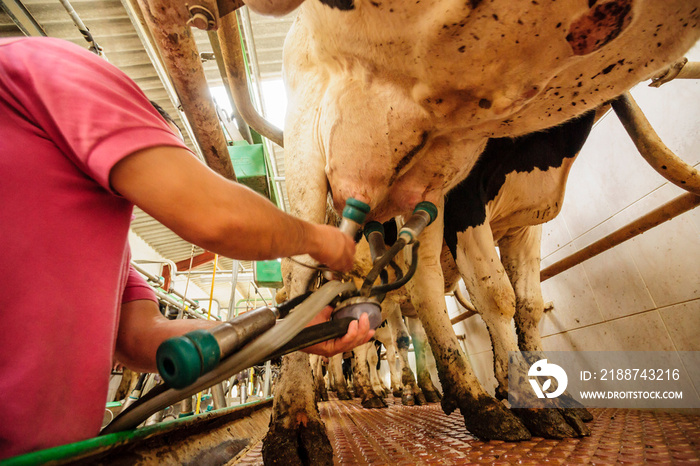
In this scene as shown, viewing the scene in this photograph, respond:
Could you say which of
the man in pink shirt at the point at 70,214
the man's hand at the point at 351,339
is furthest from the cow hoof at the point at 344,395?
the man in pink shirt at the point at 70,214

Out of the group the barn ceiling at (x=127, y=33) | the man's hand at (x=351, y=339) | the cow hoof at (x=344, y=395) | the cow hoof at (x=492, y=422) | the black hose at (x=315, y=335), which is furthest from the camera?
the cow hoof at (x=344, y=395)

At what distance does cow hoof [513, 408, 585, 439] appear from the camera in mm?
1285

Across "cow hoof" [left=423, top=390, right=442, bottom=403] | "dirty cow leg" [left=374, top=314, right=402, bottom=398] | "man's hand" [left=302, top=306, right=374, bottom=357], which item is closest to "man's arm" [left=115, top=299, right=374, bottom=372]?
"man's hand" [left=302, top=306, right=374, bottom=357]

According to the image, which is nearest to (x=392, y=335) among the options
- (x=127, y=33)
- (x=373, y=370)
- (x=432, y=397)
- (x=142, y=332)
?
(x=373, y=370)

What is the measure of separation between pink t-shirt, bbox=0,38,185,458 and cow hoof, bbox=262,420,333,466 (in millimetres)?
603

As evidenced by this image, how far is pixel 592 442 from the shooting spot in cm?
121

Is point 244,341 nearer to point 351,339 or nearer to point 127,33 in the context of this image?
point 351,339

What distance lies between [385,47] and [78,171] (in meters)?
0.89

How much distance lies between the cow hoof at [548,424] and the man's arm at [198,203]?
4.44 ft

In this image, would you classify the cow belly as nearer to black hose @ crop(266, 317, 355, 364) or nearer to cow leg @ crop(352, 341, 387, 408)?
black hose @ crop(266, 317, 355, 364)

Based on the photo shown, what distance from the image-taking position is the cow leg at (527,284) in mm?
1971

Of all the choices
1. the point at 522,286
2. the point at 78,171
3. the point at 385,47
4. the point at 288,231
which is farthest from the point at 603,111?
the point at 78,171

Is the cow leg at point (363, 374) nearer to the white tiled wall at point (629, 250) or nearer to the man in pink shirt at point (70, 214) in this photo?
the white tiled wall at point (629, 250)

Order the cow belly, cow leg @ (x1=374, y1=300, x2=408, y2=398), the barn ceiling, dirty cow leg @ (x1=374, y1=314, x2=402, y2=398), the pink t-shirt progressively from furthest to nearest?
1. dirty cow leg @ (x1=374, y1=314, x2=402, y2=398)
2. cow leg @ (x1=374, y1=300, x2=408, y2=398)
3. the barn ceiling
4. the cow belly
5. the pink t-shirt
